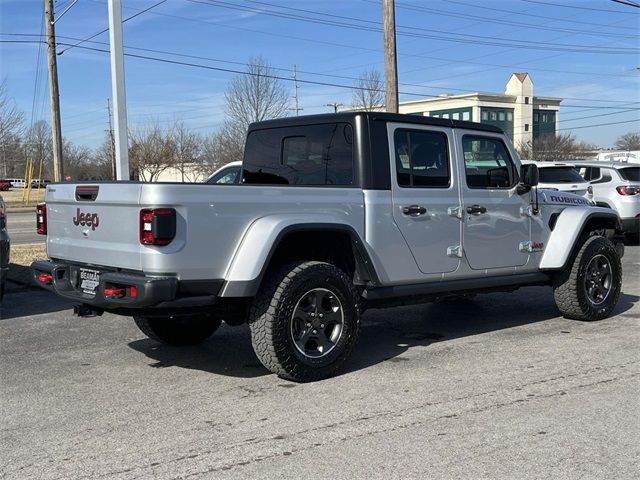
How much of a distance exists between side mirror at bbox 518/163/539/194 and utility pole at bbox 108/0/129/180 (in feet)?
16.9

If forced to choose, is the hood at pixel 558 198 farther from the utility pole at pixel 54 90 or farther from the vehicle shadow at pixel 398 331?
the utility pole at pixel 54 90

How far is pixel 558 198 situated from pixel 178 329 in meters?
4.15

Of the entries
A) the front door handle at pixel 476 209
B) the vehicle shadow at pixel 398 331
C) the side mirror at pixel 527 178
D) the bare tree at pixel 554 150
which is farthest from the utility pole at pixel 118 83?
the bare tree at pixel 554 150

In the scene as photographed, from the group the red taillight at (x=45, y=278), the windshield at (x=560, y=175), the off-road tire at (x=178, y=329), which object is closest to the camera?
the red taillight at (x=45, y=278)

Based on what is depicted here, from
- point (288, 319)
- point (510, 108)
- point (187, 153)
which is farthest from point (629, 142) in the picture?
point (288, 319)

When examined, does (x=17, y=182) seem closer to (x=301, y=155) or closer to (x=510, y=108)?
(x=510, y=108)

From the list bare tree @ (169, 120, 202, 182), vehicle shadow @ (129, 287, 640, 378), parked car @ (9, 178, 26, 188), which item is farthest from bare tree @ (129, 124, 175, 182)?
parked car @ (9, 178, 26, 188)

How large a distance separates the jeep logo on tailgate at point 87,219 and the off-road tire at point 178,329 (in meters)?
1.24

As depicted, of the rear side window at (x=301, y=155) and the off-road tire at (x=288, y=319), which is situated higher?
the rear side window at (x=301, y=155)

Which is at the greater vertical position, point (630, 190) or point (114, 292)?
point (630, 190)

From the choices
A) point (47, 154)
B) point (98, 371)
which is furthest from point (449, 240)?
point (47, 154)

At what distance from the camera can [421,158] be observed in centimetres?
596

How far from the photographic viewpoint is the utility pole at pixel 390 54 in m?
14.6

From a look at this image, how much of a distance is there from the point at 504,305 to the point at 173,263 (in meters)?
5.00
